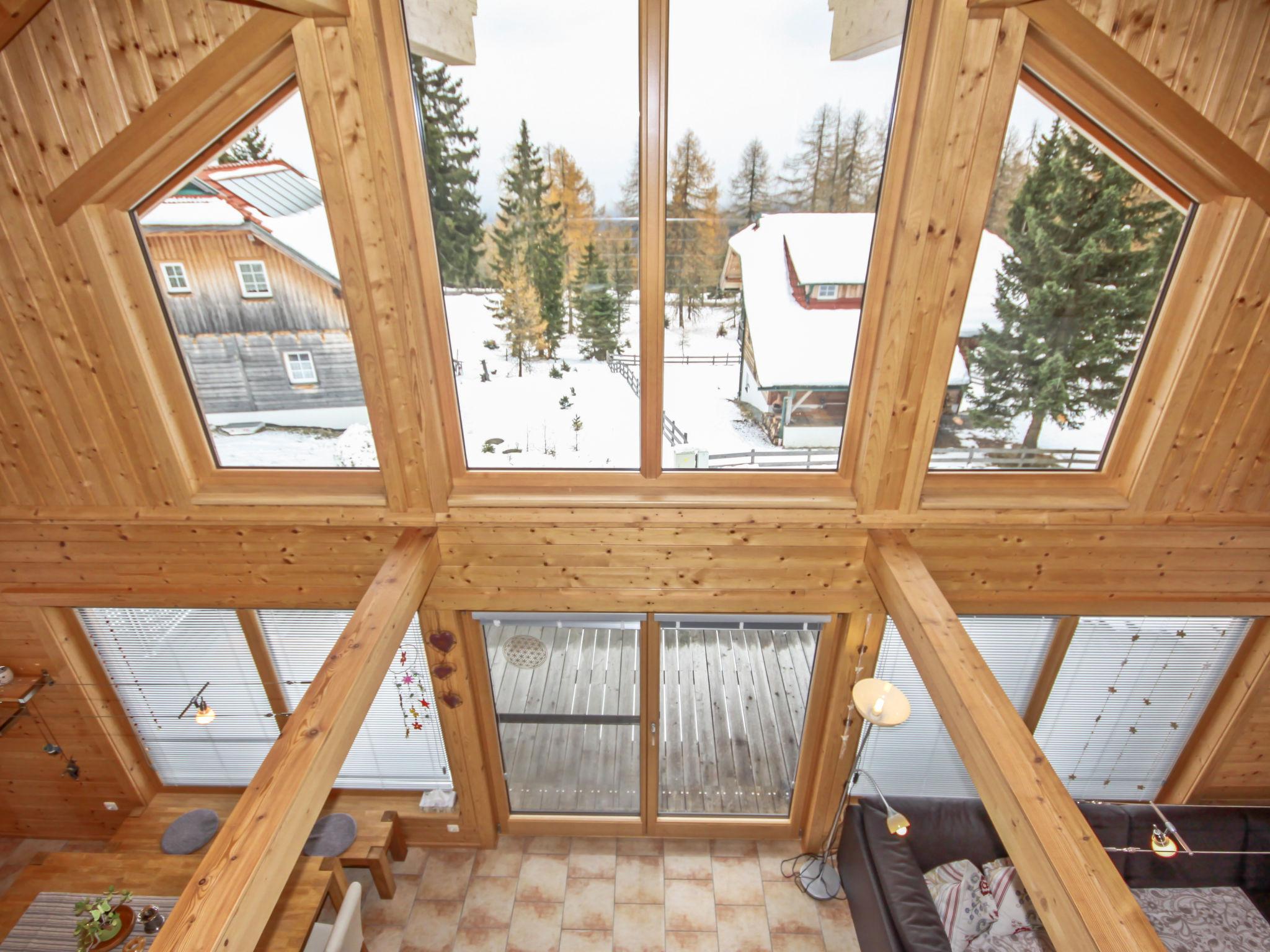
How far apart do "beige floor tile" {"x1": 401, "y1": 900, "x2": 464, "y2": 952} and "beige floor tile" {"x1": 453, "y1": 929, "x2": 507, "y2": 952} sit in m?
0.05

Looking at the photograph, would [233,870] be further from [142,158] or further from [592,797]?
[592,797]

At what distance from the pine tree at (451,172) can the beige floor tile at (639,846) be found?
357cm

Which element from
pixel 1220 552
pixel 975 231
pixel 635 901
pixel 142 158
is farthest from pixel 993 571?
pixel 142 158

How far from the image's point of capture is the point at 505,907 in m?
3.76

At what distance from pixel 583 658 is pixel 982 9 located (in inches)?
140

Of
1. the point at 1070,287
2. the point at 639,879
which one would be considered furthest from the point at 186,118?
the point at 639,879

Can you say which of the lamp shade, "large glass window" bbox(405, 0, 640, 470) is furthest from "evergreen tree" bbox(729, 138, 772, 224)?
the lamp shade

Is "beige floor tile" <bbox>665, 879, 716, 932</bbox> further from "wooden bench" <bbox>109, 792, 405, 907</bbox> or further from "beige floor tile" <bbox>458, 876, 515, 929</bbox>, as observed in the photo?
"wooden bench" <bbox>109, 792, 405, 907</bbox>

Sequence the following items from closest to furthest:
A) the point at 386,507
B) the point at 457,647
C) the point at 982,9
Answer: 1. the point at 982,9
2. the point at 386,507
3. the point at 457,647

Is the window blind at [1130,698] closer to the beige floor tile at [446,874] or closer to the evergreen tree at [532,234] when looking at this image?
the evergreen tree at [532,234]

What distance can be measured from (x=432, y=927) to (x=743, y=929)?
5.90 feet

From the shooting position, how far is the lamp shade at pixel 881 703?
278 cm

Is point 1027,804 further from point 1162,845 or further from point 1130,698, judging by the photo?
point 1130,698

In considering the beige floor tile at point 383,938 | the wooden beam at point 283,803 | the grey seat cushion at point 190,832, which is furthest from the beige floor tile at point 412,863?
the wooden beam at point 283,803
